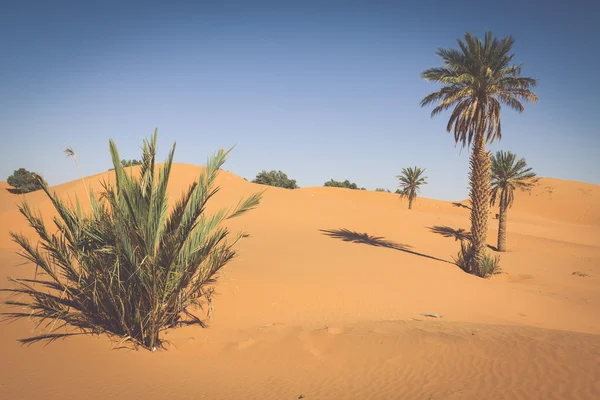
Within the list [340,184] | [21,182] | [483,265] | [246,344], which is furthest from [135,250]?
[340,184]

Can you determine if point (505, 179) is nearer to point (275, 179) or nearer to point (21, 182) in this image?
point (275, 179)

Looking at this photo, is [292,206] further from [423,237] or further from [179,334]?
[179,334]

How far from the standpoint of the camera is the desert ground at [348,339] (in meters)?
4.79

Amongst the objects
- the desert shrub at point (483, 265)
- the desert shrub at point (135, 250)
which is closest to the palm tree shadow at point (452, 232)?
the desert shrub at point (483, 265)

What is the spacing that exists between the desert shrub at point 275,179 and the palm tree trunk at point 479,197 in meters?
44.5

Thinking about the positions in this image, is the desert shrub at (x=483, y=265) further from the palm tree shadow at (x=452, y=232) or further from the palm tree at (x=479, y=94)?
the palm tree shadow at (x=452, y=232)

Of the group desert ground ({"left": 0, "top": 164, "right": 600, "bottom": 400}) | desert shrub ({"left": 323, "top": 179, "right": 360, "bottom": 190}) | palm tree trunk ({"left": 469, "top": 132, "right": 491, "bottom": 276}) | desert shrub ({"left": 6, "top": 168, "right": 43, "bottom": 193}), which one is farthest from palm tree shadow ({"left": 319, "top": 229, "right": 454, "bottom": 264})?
desert shrub ({"left": 323, "top": 179, "right": 360, "bottom": 190})

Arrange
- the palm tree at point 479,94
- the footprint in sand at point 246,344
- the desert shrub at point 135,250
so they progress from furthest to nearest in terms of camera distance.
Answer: the palm tree at point 479,94 → the footprint in sand at point 246,344 → the desert shrub at point 135,250

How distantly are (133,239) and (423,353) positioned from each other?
5526 millimetres

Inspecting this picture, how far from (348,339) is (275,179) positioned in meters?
54.0

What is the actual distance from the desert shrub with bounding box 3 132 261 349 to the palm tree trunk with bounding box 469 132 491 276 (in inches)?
541

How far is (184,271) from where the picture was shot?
229 inches

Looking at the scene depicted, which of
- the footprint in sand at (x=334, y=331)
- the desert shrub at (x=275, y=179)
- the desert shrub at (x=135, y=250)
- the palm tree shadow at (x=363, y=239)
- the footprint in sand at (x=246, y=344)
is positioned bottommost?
the footprint in sand at (x=246, y=344)

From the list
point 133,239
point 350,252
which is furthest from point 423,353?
point 350,252
